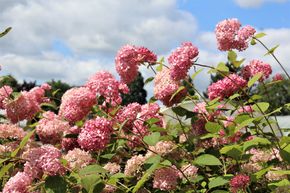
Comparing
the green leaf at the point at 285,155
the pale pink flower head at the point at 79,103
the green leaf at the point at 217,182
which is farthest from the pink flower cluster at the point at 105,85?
the green leaf at the point at 285,155

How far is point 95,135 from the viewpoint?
3.17 m

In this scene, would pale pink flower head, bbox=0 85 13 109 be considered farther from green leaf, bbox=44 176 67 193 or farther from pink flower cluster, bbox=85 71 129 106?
green leaf, bbox=44 176 67 193

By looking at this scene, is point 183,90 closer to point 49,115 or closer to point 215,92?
point 215,92

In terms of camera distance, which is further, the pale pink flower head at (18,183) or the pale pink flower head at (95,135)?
the pale pink flower head at (95,135)

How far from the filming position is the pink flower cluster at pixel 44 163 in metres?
2.89

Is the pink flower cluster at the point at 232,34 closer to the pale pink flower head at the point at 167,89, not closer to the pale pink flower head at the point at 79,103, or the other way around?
the pale pink flower head at the point at 167,89

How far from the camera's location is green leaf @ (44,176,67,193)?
9.45 ft

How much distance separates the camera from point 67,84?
89312 millimetres

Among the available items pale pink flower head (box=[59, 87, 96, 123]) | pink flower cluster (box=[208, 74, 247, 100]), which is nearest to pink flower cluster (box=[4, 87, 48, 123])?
pale pink flower head (box=[59, 87, 96, 123])

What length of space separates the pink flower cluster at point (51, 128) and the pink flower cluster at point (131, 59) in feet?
2.41

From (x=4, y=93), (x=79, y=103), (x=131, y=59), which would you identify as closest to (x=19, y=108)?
(x=4, y=93)

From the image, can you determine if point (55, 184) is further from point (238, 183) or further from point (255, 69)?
point (255, 69)

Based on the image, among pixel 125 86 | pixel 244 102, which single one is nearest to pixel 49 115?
pixel 125 86

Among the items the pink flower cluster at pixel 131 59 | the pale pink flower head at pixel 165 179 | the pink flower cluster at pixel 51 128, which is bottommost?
the pale pink flower head at pixel 165 179
